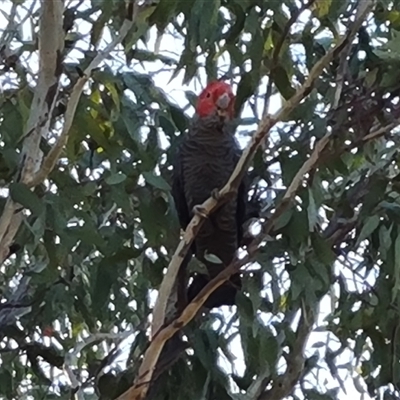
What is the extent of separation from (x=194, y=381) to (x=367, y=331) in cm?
29

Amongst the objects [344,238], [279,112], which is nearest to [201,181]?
[344,238]

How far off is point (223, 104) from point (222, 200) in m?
0.48

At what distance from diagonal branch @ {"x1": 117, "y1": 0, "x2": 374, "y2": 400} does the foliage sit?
5 cm

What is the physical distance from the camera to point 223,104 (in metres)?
1.58

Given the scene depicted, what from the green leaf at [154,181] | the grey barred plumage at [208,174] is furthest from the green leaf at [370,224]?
the grey barred plumage at [208,174]

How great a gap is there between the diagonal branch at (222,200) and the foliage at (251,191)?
1.9 inches

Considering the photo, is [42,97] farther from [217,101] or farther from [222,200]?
[217,101]

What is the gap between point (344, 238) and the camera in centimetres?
137

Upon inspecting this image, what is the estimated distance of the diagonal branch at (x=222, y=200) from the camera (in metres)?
1.04

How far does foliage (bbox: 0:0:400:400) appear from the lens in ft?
3.69

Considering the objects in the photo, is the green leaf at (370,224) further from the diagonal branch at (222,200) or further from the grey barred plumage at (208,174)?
the grey barred plumage at (208,174)

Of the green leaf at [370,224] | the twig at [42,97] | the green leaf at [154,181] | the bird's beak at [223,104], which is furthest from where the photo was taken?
the bird's beak at [223,104]

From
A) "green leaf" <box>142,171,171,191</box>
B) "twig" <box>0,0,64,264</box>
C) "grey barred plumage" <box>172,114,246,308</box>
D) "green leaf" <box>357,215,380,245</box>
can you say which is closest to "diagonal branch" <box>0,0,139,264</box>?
"twig" <box>0,0,64,264</box>

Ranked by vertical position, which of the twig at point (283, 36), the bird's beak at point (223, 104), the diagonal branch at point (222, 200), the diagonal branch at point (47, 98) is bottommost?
the diagonal branch at point (222, 200)
